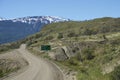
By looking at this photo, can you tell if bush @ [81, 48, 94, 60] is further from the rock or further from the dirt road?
the dirt road

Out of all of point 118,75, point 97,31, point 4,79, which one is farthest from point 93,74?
point 97,31

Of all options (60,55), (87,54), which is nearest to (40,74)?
(87,54)

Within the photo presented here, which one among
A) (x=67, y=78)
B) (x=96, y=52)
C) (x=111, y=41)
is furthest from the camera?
(x=111, y=41)

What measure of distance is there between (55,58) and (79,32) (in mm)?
96763

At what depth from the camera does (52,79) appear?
41.8 meters

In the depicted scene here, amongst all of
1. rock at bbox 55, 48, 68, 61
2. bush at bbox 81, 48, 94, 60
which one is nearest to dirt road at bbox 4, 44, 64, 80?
bush at bbox 81, 48, 94, 60

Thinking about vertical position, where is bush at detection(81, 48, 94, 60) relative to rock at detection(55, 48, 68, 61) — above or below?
above

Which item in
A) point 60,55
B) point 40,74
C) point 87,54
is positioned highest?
point 40,74

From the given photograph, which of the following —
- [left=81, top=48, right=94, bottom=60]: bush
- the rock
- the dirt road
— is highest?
the dirt road

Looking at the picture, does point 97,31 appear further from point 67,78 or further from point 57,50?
point 67,78

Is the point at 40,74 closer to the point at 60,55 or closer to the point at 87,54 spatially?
the point at 87,54

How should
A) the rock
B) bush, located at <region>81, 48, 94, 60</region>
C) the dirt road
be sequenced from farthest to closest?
the rock
bush, located at <region>81, 48, 94, 60</region>
the dirt road

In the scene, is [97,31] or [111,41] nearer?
[111,41]

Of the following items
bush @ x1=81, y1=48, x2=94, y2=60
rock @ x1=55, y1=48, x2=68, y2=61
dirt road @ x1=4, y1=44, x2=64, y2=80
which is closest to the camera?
dirt road @ x1=4, y1=44, x2=64, y2=80
